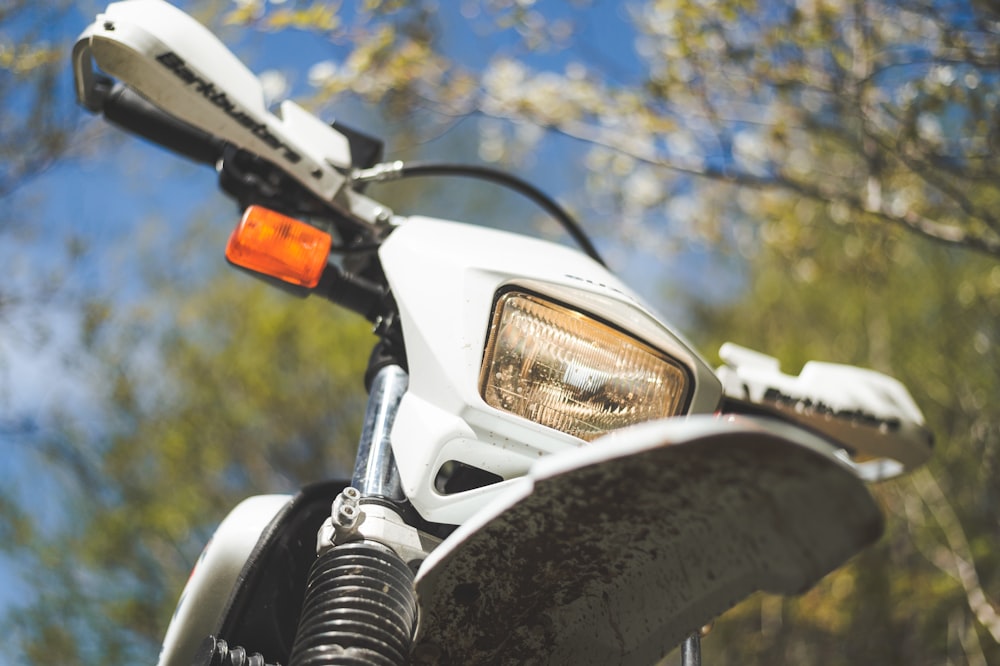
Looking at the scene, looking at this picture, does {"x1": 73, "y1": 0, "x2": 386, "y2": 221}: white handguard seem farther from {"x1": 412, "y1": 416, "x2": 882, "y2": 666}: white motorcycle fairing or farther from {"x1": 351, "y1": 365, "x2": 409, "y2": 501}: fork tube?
{"x1": 412, "y1": 416, "x2": 882, "y2": 666}: white motorcycle fairing

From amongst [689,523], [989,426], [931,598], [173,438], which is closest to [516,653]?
[689,523]

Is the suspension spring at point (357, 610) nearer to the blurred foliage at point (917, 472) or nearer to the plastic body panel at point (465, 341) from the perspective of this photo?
the plastic body panel at point (465, 341)

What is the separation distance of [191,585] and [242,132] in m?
0.79

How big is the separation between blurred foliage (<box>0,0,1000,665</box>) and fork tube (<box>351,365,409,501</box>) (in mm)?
1691

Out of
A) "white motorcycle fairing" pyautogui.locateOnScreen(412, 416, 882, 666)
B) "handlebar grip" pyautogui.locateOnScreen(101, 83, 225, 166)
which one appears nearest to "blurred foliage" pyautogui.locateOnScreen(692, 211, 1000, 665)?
"white motorcycle fairing" pyautogui.locateOnScreen(412, 416, 882, 666)

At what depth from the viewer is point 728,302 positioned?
283 inches

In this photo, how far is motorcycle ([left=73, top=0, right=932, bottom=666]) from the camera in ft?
2.89

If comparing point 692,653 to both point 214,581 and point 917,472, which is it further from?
point 917,472

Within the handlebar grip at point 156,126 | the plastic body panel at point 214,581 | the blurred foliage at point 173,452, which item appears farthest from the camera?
the blurred foliage at point 173,452

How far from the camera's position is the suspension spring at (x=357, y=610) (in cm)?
98

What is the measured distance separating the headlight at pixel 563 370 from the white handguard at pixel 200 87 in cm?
50

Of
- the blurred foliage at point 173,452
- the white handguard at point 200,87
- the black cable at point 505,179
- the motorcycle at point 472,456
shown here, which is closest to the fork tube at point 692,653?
the motorcycle at point 472,456

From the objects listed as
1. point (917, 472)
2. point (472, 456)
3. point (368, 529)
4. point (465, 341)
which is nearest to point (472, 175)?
point (465, 341)

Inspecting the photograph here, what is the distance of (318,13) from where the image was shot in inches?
107
